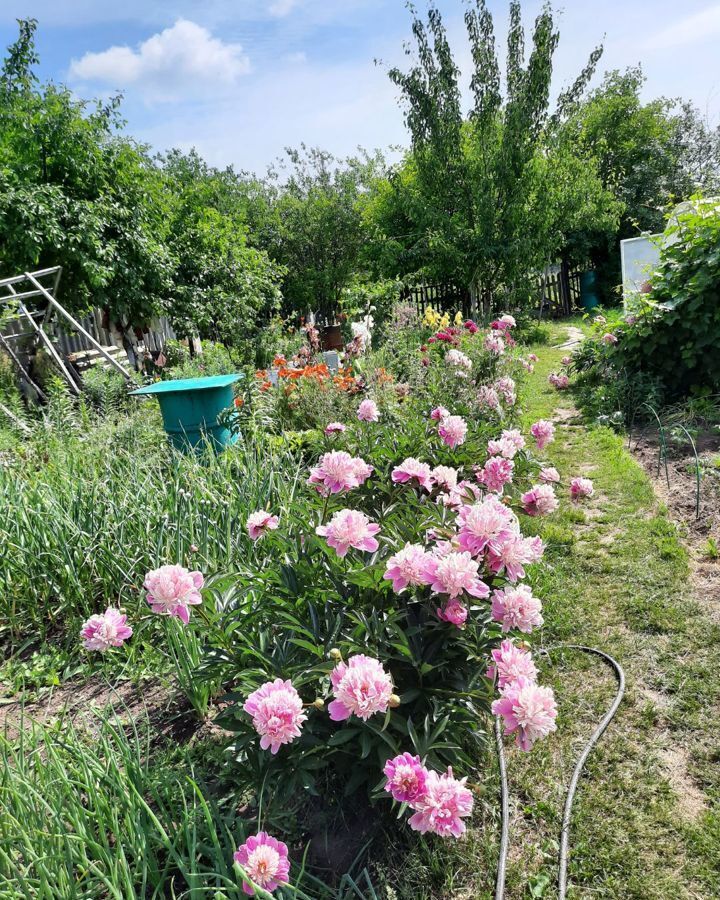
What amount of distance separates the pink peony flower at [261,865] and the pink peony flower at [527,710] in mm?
568

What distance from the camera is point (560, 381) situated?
6441 millimetres

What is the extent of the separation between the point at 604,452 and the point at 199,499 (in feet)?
10.1

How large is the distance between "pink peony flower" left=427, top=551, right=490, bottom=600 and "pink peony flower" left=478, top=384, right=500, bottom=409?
8.04 feet

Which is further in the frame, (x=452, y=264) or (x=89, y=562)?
(x=452, y=264)

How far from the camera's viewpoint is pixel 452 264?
1112 centimetres

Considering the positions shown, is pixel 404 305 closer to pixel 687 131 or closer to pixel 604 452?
pixel 604 452

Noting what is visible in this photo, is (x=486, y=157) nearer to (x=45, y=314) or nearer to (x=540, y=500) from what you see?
(x=45, y=314)

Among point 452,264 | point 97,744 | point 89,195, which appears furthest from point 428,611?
point 452,264

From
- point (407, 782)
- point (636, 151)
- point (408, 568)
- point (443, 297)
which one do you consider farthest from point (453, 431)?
point (636, 151)

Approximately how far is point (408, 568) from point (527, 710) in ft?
1.35

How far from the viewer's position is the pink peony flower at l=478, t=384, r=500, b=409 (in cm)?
377

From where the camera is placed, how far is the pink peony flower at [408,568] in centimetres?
147

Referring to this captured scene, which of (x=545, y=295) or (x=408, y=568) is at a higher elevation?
(x=545, y=295)

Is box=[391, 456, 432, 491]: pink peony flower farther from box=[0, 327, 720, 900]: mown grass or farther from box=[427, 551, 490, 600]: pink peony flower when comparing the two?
box=[0, 327, 720, 900]: mown grass
